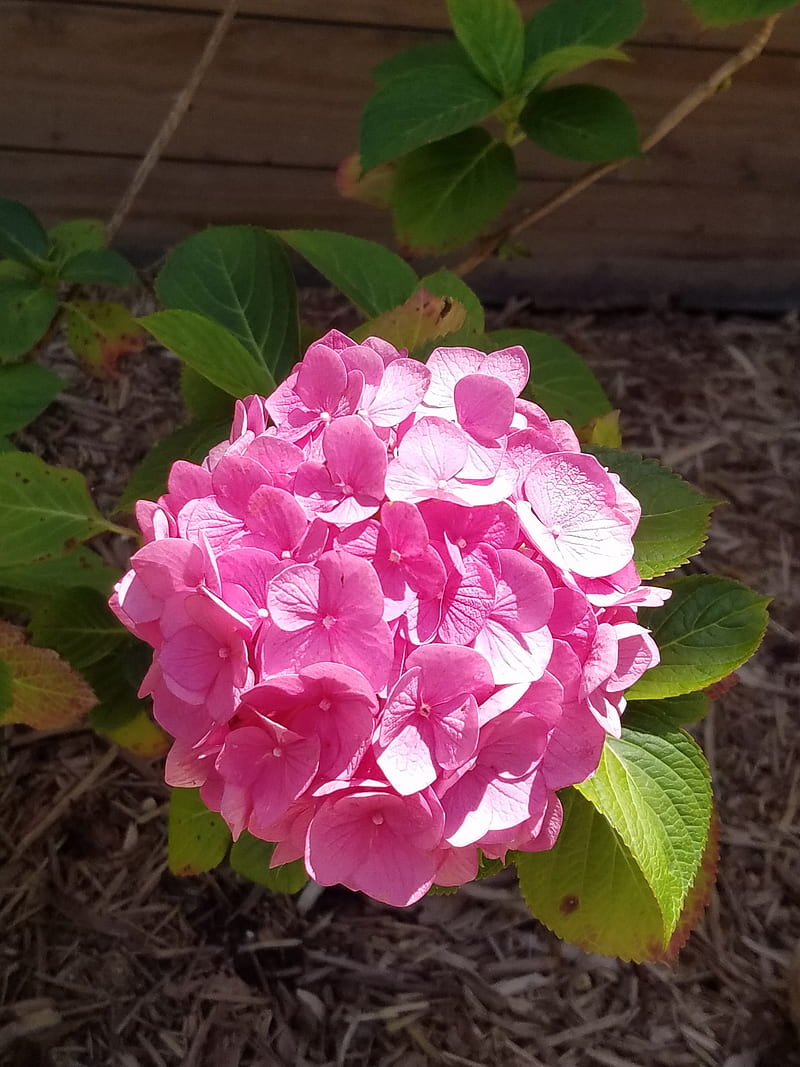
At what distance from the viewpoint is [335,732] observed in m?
0.49

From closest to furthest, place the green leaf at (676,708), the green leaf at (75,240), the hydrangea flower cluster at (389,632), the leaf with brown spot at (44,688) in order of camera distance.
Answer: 1. the hydrangea flower cluster at (389,632)
2. the green leaf at (676,708)
3. the leaf with brown spot at (44,688)
4. the green leaf at (75,240)

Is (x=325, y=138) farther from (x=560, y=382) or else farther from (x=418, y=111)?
(x=560, y=382)

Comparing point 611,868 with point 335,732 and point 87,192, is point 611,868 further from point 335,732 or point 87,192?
point 87,192

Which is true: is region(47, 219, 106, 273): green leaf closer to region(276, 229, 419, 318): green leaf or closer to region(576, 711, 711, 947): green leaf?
region(276, 229, 419, 318): green leaf

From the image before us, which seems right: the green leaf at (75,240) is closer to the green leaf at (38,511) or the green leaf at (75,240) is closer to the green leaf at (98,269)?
the green leaf at (98,269)

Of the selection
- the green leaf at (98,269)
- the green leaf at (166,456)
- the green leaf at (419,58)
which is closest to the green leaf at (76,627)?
the green leaf at (166,456)

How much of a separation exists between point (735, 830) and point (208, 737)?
3.40 feet

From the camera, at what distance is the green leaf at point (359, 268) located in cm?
91

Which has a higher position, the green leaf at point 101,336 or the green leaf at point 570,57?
the green leaf at point 570,57

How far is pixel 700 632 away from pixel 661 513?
3.9 inches

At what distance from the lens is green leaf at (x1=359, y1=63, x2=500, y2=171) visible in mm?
958

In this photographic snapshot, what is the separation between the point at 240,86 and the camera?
1454 mm

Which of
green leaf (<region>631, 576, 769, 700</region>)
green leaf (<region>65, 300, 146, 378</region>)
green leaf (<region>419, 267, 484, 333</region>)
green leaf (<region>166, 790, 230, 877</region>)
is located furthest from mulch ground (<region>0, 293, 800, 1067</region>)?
green leaf (<region>419, 267, 484, 333</region>)

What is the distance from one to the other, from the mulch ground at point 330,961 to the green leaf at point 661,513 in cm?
69
